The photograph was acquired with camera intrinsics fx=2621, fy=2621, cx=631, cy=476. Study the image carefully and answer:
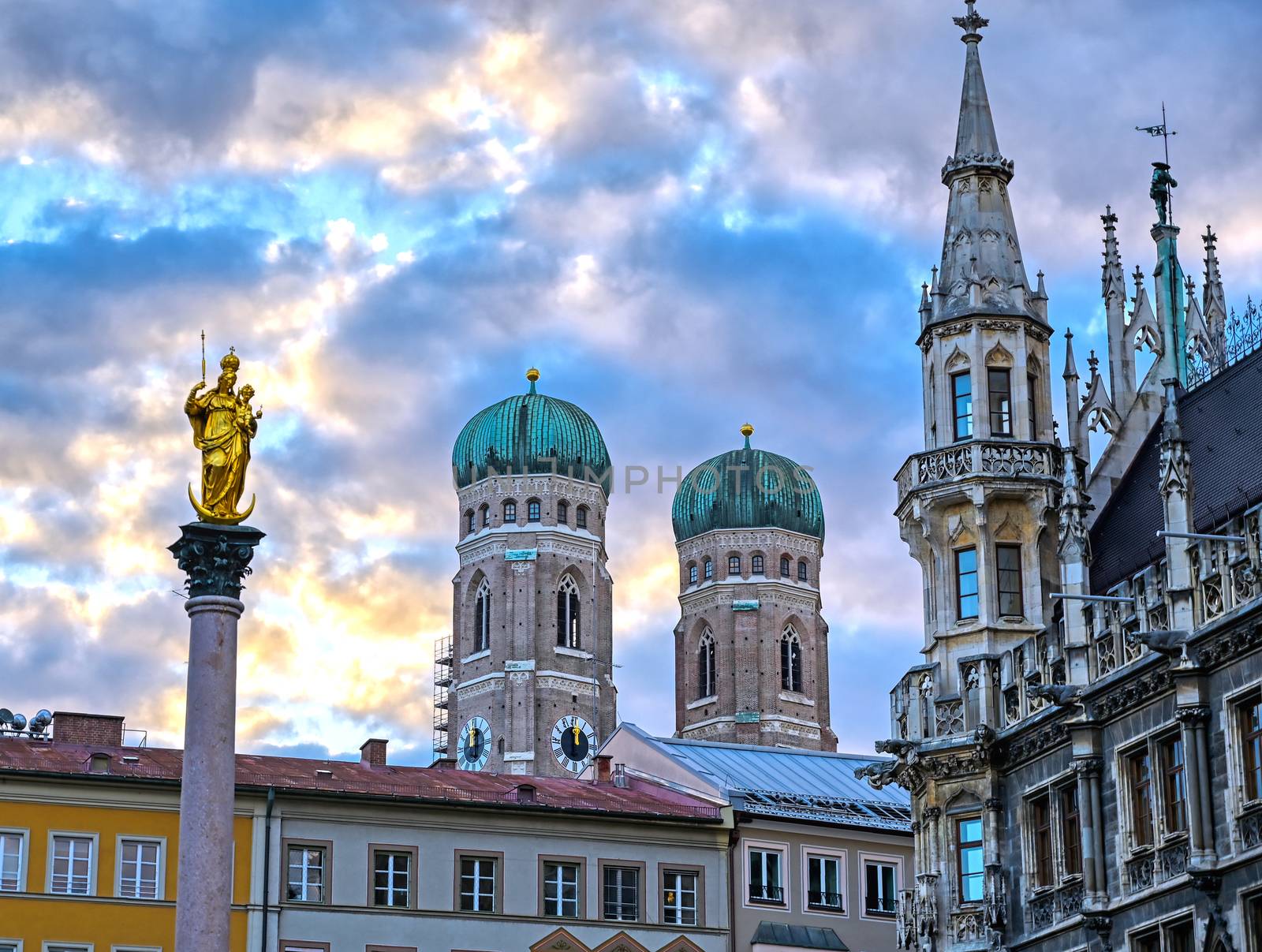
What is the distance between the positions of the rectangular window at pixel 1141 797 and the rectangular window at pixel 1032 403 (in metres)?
12.0

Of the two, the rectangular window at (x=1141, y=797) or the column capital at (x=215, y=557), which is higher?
the column capital at (x=215, y=557)

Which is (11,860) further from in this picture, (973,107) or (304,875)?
(973,107)

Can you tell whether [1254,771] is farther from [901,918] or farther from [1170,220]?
[1170,220]

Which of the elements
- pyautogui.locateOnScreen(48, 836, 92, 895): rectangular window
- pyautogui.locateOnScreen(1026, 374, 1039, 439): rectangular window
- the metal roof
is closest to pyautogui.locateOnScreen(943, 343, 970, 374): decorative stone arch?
pyautogui.locateOnScreen(1026, 374, 1039, 439): rectangular window

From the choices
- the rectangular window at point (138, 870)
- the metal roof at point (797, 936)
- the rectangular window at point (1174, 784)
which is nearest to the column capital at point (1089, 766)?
the rectangular window at point (1174, 784)

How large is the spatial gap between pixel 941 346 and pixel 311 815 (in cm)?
2799

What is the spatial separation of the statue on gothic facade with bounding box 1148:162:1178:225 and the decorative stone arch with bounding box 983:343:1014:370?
632 centimetres

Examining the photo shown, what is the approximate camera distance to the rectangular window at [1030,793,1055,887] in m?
58.9

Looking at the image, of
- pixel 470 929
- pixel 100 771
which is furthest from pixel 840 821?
pixel 100 771

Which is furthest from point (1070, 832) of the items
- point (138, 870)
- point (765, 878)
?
point (138, 870)

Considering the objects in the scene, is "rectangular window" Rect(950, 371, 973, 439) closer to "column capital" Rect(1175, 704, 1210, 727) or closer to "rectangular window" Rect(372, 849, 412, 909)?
"column capital" Rect(1175, 704, 1210, 727)

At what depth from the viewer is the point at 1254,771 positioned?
5094cm

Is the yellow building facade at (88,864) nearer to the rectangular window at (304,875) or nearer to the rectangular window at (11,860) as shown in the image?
the rectangular window at (11,860)

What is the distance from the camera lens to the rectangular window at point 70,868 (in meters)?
78.8
